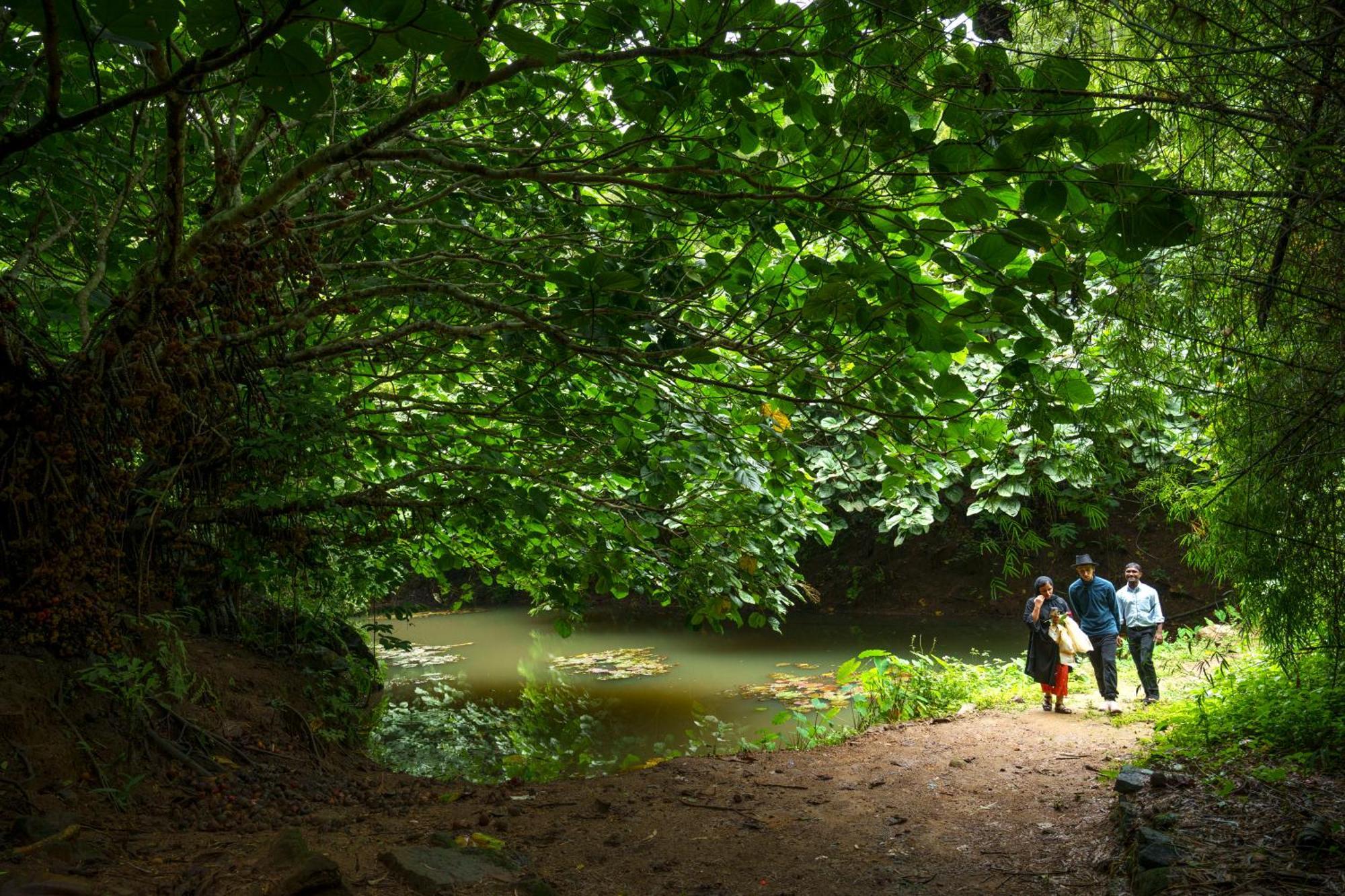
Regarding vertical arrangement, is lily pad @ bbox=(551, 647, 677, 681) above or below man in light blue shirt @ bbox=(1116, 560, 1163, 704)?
below

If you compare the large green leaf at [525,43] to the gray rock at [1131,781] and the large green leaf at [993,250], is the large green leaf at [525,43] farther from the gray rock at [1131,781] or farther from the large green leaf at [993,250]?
the gray rock at [1131,781]

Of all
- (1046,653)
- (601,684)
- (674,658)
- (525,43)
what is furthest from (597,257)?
(674,658)

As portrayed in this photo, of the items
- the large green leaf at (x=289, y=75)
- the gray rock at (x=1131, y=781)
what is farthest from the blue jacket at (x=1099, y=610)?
the large green leaf at (x=289, y=75)

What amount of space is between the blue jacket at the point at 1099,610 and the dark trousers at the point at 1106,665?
33 millimetres

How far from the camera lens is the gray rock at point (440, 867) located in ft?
10.3

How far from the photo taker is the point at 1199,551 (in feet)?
17.7

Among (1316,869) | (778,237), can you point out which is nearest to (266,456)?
(778,237)

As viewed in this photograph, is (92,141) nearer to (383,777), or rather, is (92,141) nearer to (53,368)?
(53,368)

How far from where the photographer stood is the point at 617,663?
47.5 feet

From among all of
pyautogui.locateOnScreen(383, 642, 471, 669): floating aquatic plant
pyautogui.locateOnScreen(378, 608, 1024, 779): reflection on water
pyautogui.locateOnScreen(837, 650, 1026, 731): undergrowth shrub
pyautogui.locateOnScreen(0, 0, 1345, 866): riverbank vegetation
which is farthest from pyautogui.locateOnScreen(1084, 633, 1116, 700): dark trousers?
pyautogui.locateOnScreen(383, 642, 471, 669): floating aquatic plant

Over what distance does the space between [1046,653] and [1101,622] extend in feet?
2.05

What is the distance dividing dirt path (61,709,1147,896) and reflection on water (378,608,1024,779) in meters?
2.30

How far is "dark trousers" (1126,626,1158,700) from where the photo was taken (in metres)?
7.95

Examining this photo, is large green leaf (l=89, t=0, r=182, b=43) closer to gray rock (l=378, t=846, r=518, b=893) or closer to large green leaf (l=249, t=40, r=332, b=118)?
large green leaf (l=249, t=40, r=332, b=118)
